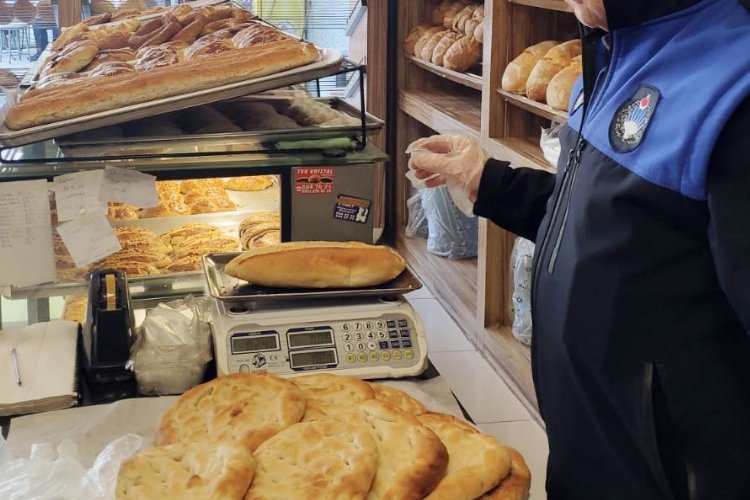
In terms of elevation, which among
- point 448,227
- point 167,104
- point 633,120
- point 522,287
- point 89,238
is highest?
point 633,120

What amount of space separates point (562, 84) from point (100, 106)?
1.53 metres

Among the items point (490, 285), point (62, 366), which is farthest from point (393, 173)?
point (62, 366)

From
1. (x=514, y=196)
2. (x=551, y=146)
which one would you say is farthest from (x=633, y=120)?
(x=551, y=146)

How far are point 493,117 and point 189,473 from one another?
8.05ft

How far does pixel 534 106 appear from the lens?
2916 millimetres

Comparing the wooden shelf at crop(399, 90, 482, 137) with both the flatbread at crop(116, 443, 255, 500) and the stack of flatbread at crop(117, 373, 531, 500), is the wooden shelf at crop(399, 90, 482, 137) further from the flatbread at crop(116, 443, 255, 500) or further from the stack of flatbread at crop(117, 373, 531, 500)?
the flatbread at crop(116, 443, 255, 500)

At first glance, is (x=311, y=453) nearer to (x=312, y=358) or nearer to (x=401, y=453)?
(x=401, y=453)

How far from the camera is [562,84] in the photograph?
2742mm

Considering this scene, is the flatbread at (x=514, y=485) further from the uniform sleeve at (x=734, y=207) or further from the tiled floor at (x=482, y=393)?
the tiled floor at (x=482, y=393)

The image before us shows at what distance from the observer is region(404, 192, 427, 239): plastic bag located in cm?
472

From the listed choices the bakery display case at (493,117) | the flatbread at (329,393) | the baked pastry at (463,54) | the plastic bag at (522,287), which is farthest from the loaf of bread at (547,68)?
the flatbread at (329,393)

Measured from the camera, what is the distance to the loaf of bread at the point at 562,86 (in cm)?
272

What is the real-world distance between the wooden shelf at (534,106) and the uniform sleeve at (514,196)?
114 cm

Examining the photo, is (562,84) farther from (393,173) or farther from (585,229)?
(393,173)
